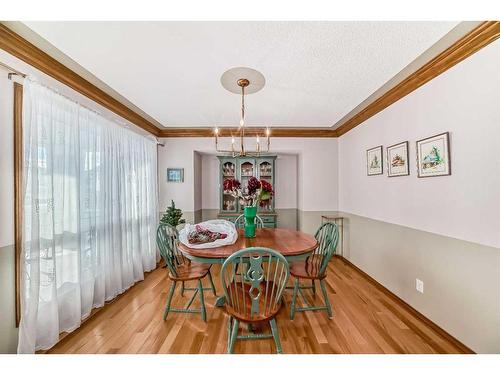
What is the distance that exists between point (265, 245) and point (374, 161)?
6.51 feet

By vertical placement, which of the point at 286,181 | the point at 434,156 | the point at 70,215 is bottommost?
the point at 70,215

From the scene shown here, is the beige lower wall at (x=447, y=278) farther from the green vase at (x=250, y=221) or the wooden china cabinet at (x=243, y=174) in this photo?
the wooden china cabinet at (x=243, y=174)

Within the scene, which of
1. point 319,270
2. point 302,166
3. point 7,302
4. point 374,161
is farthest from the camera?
point 302,166

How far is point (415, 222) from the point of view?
7.11ft

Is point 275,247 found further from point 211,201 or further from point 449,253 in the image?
point 211,201

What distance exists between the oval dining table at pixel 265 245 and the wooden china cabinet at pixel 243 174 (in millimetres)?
1636

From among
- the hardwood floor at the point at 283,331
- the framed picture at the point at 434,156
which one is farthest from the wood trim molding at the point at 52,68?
the framed picture at the point at 434,156

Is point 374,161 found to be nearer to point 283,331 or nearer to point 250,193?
point 250,193

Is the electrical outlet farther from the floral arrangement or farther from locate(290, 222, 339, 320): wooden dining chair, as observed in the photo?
the floral arrangement

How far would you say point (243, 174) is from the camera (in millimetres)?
4254

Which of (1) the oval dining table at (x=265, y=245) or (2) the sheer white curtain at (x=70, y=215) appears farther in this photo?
(1) the oval dining table at (x=265, y=245)

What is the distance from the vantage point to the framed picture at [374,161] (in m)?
2.75

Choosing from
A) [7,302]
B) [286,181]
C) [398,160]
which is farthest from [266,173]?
[7,302]
